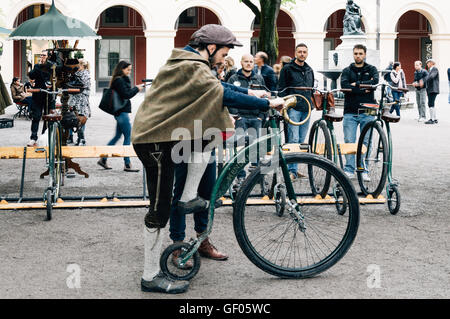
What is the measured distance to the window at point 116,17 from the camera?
37.6 meters

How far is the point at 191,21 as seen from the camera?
38.5 meters

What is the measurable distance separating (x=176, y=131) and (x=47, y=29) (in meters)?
7.99

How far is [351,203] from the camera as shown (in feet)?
16.2

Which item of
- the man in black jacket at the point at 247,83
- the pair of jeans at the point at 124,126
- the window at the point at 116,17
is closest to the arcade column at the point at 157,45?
the window at the point at 116,17

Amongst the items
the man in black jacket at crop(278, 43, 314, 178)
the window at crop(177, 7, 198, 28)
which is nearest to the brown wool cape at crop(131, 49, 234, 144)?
the man in black jacket at crop(278, 43, 314, 178)

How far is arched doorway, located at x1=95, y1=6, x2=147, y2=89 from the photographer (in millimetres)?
37562

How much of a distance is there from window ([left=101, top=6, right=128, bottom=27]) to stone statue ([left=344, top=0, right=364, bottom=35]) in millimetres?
16759

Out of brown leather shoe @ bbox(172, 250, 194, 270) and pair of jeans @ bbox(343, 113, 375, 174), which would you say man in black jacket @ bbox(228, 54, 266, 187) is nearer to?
pair of jeans @ bbox(343, 113, 375, 174)

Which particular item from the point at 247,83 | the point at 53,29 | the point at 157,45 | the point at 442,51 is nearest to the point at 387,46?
the point at 442,51

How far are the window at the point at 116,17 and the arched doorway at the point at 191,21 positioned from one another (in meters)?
→ 2.88

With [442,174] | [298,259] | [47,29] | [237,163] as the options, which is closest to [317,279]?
[298,259]

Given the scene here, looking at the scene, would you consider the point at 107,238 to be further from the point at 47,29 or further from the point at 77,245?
the point at 47,29

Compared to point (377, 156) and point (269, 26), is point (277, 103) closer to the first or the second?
point (377, 156)

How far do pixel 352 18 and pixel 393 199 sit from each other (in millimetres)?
17406
